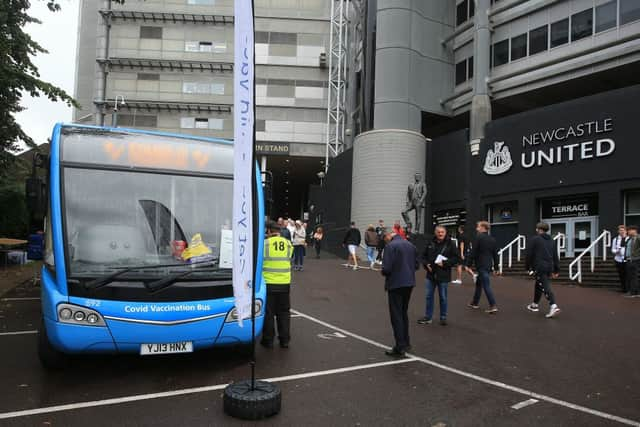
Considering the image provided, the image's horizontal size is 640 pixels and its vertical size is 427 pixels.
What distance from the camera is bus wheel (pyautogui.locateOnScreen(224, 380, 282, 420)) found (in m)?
4.14

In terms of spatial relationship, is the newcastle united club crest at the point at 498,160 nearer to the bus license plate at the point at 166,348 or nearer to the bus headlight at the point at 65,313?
the bus license plate at the point at 166,348

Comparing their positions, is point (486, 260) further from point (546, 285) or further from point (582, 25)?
point (582, 25)

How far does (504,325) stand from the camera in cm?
855

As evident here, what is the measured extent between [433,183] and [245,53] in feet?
84.9

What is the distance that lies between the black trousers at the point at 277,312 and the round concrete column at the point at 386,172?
20.8m

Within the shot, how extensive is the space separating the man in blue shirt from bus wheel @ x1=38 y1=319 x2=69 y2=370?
3.65 m

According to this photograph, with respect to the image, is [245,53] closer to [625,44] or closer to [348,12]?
[625,44]

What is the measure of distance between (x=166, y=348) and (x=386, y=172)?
23334mm

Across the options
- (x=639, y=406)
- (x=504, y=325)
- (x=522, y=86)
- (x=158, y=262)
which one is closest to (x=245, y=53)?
(x=158, y=262)

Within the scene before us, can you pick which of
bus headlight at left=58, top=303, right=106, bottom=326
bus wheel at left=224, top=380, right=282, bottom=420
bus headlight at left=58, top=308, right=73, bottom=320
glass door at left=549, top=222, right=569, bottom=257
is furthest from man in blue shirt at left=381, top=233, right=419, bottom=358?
glass door at left=549, top=222, right=569, bottom=257

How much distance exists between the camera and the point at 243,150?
4180 millimetres

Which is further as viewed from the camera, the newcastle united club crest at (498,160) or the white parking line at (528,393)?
the newcastle united club crest at (498,160)

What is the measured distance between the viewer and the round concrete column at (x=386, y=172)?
2742 cm

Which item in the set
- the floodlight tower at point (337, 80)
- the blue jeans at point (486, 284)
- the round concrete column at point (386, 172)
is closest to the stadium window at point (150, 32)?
the floodlight tower at point (337, 80)
